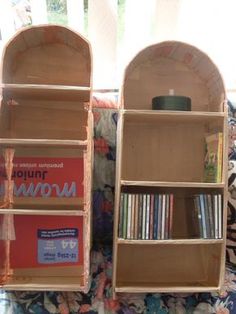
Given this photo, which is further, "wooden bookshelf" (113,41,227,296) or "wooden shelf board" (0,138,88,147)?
"wooden bookshelf" (113,41,227,296)

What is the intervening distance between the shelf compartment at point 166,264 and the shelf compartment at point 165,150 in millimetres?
277

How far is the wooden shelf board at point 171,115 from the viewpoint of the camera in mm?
1224

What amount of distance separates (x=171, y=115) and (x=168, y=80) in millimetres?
249

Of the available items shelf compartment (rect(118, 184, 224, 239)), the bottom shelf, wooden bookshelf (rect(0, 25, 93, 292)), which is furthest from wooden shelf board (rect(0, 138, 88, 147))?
the bottom shelf

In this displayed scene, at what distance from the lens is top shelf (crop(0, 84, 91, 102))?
120 centimetres

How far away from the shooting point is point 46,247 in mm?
1289

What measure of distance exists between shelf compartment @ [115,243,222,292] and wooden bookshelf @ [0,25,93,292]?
188mm

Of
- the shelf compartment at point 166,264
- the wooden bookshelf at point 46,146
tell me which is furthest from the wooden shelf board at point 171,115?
the shelf compartment at point 166,264

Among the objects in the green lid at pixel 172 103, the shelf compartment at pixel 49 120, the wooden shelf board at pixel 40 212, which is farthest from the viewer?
the shelf compartment at pixel 49 120

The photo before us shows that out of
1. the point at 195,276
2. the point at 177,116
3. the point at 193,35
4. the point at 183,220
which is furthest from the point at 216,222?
the point at 193,35

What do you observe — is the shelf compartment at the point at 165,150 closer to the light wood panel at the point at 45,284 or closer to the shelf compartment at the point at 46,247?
the shelf compartment at the point at 46,247

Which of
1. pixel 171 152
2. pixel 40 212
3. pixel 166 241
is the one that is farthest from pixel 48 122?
pixel 166 241

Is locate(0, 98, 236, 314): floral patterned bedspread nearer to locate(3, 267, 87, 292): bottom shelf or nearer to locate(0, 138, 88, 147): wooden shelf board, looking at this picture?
locate(3, 267, 87, 292): bottom shelf

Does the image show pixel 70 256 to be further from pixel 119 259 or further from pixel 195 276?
pixel 195 276
